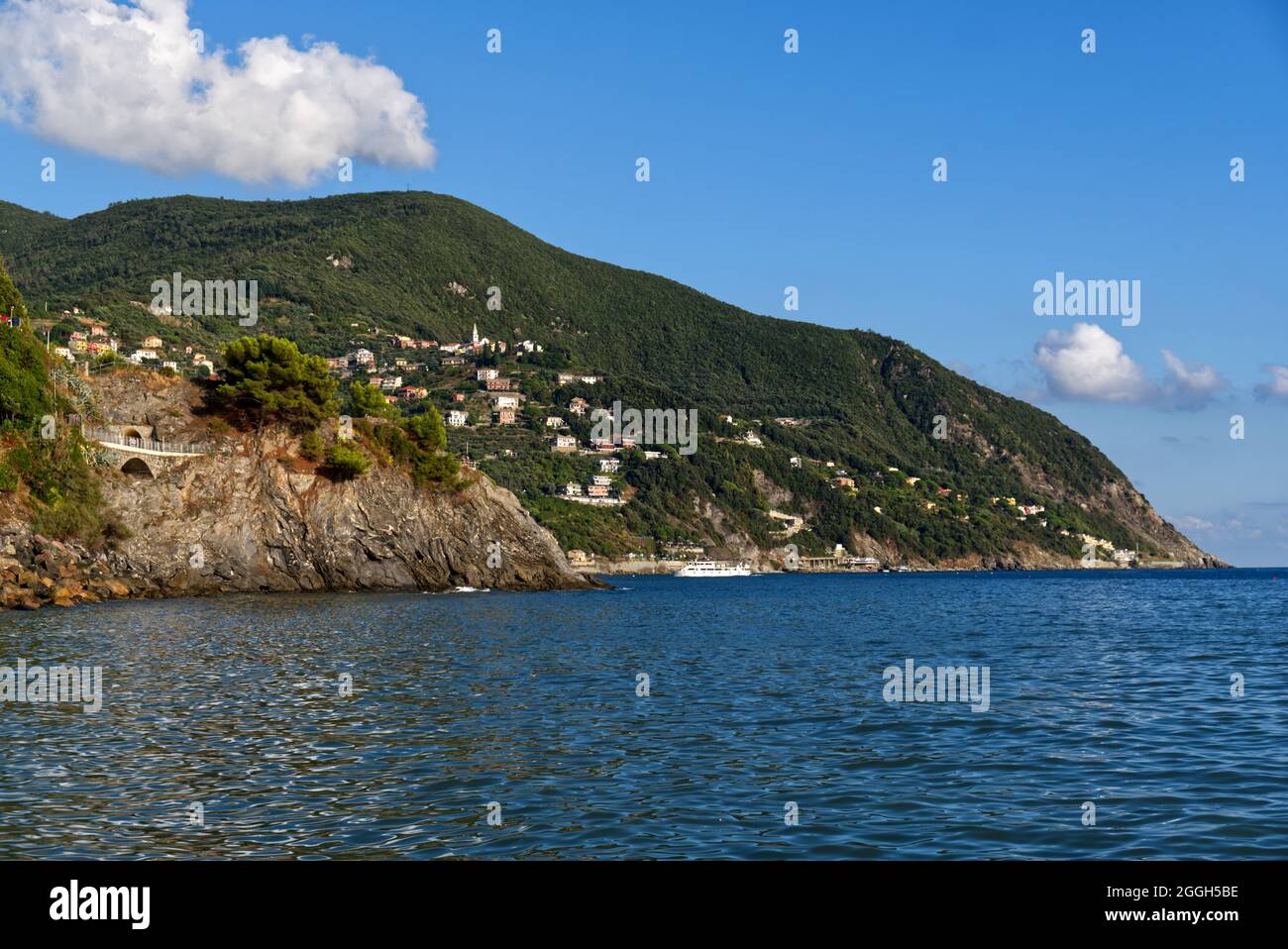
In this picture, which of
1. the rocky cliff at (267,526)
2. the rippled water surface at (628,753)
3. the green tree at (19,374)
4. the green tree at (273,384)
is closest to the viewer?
the rippled water surface at (628,753)

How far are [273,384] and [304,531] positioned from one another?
13637 mm

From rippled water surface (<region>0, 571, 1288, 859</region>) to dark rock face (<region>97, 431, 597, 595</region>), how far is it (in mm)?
42559

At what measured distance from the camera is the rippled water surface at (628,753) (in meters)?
15.3

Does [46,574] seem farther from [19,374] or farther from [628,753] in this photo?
[628,753]

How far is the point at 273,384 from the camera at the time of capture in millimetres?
97875

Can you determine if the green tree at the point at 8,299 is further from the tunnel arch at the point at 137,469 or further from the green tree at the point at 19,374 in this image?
the tunnel arch at the point at 137,469

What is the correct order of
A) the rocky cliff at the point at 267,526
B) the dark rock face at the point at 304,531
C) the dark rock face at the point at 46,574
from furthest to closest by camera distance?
the dark rock face at the point at 304,531
the rocky cliff at the point at 267,526
the dark rock face at the point at 46,574

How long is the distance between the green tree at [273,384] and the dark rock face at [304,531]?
8.73 feet

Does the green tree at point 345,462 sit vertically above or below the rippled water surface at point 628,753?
above

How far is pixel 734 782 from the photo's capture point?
61.9 ft

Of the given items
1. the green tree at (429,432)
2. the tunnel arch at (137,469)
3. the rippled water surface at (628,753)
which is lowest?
the rippled water surface at (628,753)

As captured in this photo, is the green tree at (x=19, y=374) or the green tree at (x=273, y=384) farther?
the green tree at (x=273, y=384)

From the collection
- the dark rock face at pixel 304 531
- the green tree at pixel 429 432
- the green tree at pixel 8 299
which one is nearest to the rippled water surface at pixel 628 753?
the dark rock face at pixel 304 531
